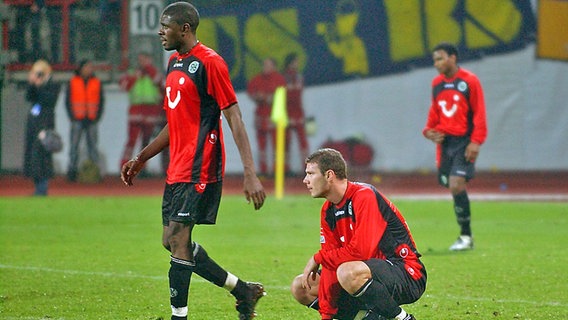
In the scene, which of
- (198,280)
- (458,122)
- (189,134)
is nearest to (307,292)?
(189,134)

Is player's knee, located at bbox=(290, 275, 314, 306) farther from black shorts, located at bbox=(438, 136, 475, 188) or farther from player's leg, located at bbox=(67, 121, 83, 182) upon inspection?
player's leg, located at bbox=(67, 121, 83, 182)

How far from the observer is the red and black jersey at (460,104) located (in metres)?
13.0

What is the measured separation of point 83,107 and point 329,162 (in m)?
17.4

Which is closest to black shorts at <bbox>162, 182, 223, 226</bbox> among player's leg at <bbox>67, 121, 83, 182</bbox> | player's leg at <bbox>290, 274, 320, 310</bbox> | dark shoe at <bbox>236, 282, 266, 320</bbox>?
dark shoe at <bbox>236, 282, 266, 320</bbox>

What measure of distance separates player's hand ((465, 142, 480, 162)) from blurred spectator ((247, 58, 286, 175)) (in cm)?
1216

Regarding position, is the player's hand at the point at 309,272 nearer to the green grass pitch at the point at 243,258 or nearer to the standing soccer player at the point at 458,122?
the green grass pitch at the point at 243,258

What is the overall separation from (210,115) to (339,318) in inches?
63.0

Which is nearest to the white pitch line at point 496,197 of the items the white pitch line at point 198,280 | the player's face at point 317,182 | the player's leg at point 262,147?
the player's leg at point 262,147

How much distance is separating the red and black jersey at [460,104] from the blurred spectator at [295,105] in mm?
11856

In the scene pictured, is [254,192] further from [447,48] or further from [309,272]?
[447,48]

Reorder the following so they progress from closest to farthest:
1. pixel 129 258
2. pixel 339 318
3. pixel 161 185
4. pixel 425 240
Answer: pixel 339 318, pixel 129 258, pixel 425 240, pixel 161 185

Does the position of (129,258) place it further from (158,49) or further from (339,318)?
(158,49)

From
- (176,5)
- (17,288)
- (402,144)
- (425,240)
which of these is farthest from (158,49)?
(176,5)

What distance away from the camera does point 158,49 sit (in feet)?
83.1
